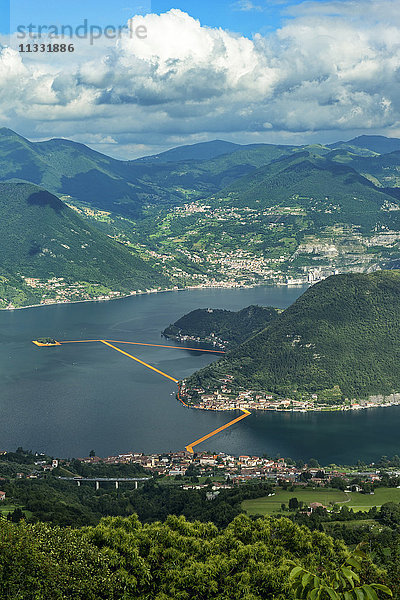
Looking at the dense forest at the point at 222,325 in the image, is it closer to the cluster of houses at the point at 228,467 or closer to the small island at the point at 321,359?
the small island at the point at 321,359

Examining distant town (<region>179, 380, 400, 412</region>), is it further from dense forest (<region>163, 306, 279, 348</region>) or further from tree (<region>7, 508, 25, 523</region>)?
tree (<region>7, 508, 25, 523</region>)

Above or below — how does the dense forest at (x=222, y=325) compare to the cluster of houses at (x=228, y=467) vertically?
above

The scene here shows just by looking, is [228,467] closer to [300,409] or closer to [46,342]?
[300,409]

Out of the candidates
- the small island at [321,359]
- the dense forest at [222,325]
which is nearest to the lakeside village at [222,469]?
the small island at [321,359]

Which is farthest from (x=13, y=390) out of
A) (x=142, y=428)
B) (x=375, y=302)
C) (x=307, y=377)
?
(x=375, y=302)

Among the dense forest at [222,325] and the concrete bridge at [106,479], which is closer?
the concrete bridge at [106,479]

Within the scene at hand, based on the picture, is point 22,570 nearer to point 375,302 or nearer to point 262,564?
point 262,564

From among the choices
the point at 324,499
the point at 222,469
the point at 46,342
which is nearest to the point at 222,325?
the point at 46,342
